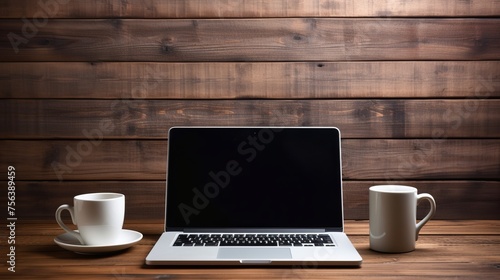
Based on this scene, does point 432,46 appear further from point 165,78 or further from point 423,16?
point 165,78

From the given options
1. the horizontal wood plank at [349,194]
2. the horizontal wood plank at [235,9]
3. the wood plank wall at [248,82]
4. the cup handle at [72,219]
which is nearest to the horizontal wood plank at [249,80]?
the wood plank wall at [248,82]

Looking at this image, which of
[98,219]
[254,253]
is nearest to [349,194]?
[254,253]

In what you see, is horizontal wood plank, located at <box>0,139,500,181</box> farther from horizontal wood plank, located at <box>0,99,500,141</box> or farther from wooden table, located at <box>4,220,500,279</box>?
wooden table, located at <box>4,220,500,279</box>

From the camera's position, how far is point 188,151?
1.24 meters

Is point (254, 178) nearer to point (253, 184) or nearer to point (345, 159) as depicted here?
point (253, 184)

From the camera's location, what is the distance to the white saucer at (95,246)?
3.44ft

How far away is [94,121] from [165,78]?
8.4 inches

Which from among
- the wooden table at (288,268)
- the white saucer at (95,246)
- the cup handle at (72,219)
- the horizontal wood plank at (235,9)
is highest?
the horizontal wood plank at (235,9)

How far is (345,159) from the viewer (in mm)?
1412

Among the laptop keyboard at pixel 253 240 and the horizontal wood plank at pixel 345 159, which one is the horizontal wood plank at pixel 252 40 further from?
the laptop keyboard at pixel 253 240

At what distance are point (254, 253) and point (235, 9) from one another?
653 millimetres

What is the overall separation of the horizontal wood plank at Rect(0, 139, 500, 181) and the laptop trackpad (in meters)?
0.42

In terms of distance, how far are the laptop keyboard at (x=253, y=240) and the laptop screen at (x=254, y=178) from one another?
44 millimetres

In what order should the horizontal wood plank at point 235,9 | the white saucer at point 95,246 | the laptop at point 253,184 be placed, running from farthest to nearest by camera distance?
the horizontal wood plank at point 235,9, the laptop at point 253,184, the white saucer at point 95,246
